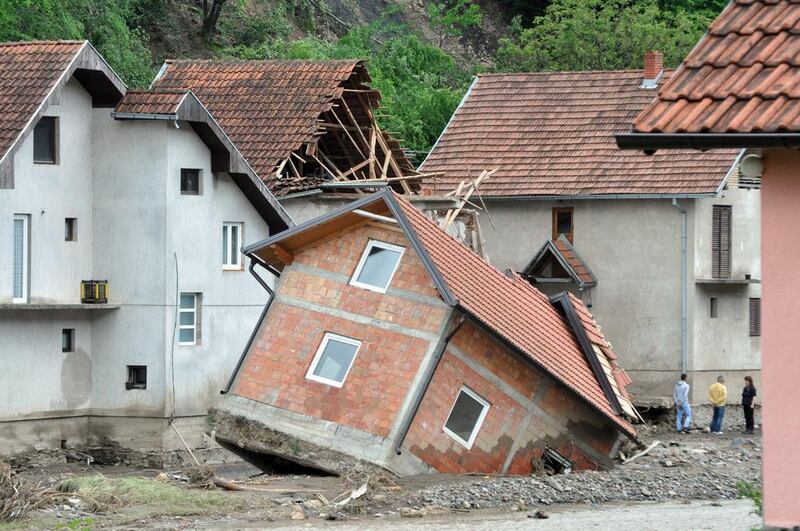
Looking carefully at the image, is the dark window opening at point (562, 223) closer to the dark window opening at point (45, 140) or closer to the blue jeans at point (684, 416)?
the blue jeans at point (684, 416)

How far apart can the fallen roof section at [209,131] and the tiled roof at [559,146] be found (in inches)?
383

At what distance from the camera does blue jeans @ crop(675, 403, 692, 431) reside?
4069 centimetres

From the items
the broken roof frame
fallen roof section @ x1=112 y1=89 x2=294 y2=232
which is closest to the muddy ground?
the broken roof frame

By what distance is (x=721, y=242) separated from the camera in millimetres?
43438

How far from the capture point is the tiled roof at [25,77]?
31.2 metres

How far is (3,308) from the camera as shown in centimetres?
3056

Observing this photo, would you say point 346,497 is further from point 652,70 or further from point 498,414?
point 652,70

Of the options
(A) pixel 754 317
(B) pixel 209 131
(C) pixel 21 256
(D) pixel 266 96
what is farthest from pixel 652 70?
(C) pixel 21 256

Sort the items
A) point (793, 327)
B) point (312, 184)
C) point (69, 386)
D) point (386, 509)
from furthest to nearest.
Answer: point (312, 184) < point (69, 386) < point (386, 509) < point (793, 327)

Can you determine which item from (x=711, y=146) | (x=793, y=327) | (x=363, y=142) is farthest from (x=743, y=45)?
(x=363, y=142)

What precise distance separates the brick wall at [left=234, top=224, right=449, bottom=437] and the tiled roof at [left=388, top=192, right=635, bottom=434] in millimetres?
589

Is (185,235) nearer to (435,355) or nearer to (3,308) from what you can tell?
(3,308)

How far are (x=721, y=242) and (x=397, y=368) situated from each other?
18.1 metres

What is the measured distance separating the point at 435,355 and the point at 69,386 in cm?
902
